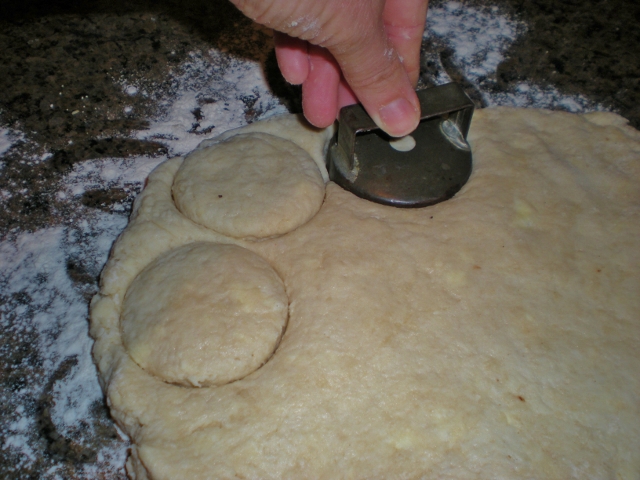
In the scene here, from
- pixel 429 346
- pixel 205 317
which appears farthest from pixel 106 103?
pixel 429 346

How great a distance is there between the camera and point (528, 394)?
1432 millimetres

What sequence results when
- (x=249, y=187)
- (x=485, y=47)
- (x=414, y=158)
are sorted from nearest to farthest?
(x=249, y=187) → (x=414, y=158) → (x=485, y=47)

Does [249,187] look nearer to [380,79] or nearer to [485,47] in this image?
[380,79]

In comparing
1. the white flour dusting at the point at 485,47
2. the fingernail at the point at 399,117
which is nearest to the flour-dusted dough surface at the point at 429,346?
the fingernail at the point at 399,117

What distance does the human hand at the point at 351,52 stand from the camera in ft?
4.30

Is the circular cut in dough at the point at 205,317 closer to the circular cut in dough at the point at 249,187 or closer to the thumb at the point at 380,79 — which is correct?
the circular cut in dough at the point at 249,187

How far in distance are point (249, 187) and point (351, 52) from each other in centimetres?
57

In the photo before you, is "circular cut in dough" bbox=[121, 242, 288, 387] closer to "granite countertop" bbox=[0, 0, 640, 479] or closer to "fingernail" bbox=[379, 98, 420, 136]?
"granite countertop" bbox=[0, 0, 640, 479]

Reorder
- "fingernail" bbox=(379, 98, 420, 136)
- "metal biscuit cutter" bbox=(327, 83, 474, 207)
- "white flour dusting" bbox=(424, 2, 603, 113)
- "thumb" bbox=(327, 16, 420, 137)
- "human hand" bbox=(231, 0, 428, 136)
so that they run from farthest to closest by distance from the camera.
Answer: "white flour dusting" bbox=(424, 2, 603, 113) < "metal biscuit cutter" bbox=(327, 83, 474, 207) < "fingernail" bbox=(379, 98, 420, 136) < "thumb" bbox=(327, 16, 420, 137) < "human hand" bbox=(231, 0, 428, 136)

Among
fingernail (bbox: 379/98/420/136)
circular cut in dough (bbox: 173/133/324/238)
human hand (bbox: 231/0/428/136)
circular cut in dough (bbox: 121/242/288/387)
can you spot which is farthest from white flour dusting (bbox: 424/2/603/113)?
circular cut in dough (bbox: 121/242/288/387)

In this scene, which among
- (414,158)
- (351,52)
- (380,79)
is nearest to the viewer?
(351,52)

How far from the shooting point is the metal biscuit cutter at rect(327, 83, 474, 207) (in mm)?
1748

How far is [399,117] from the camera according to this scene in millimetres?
1613

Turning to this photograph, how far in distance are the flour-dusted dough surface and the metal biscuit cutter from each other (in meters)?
0.06
